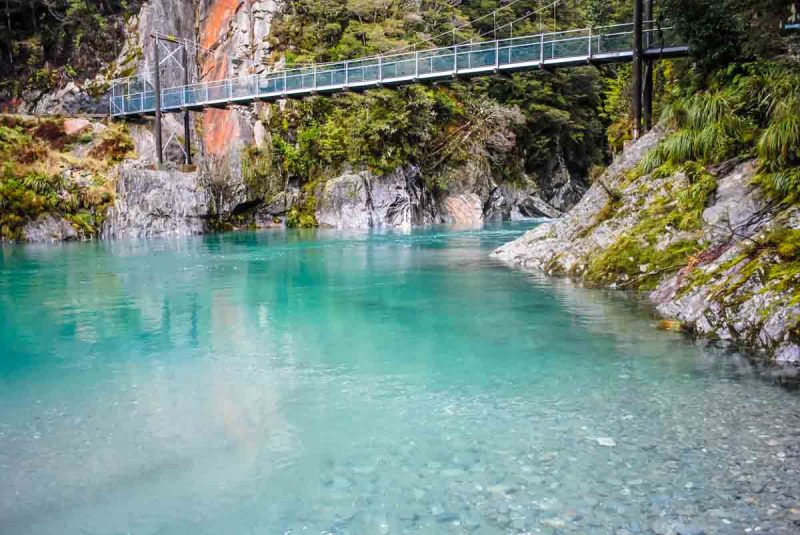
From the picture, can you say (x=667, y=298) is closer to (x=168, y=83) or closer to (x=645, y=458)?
(x=645, y=458)

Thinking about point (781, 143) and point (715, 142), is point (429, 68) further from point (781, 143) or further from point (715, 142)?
point (781, 143)

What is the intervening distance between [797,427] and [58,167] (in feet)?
81.2

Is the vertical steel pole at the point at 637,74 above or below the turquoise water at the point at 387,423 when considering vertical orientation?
above

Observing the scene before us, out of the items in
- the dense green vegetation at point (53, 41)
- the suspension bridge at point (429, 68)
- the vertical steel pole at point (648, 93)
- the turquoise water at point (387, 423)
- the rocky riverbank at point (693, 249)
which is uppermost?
the dense green vegetation at point (53, 41)

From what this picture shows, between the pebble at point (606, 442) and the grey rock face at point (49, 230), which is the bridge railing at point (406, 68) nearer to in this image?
the grey rock face at point (49, 230)

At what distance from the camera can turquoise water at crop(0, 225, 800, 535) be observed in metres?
3.17

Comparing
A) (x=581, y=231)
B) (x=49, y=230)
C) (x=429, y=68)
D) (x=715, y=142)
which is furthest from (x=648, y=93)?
(x=49, y=230)

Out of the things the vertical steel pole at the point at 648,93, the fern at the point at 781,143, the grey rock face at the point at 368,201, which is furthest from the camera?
the grey rock face at the point at 368,201

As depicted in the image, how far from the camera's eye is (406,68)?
21844 mm

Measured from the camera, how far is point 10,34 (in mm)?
29453

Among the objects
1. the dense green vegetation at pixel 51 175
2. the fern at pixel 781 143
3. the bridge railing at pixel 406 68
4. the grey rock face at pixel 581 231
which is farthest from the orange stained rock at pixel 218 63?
the fern at pixel 781 143

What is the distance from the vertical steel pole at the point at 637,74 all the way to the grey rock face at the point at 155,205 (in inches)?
663

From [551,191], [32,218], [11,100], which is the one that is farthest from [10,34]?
[551,191]

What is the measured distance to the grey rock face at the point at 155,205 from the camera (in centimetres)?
2403
